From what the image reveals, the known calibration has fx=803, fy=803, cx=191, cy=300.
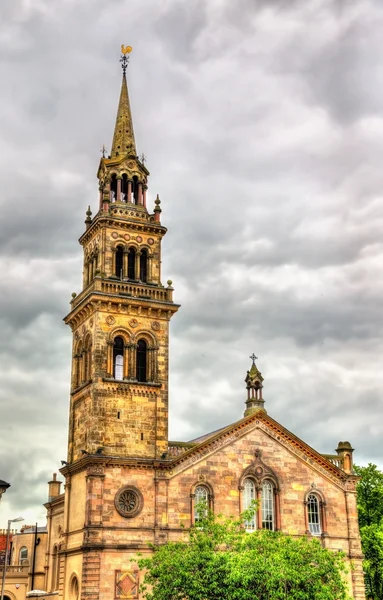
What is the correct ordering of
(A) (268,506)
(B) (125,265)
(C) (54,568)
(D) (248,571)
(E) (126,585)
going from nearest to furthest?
(D) (248,571) → (E) (126,585) → (A) (268,506) → (B) (125,265) → (C) (54,568)

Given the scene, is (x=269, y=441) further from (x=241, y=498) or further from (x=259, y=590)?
(x=259, y=590)

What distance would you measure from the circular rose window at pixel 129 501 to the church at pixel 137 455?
0.06m

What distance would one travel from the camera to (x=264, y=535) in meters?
41.8

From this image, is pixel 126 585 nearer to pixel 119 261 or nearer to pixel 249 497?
pixel 249 497

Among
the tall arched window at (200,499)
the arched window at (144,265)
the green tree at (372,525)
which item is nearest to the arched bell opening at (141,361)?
the arched window at (144,265)

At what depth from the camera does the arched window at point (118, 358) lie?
53013 mm

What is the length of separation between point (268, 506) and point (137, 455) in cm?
954

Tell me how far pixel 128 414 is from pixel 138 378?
113 inches

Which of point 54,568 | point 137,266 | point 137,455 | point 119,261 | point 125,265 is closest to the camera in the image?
point 137,455

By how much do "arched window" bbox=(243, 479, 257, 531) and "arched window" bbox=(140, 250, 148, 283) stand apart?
616 inches

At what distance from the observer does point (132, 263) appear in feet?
186

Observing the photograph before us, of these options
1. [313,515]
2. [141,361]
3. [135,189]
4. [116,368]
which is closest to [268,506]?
[313,515]

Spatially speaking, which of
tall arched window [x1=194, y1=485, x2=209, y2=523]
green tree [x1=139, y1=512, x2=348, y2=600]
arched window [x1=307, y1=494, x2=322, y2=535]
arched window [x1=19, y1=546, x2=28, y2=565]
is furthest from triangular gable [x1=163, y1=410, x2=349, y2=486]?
arched window [x1=19, y1=546, x2=28, y2=565]

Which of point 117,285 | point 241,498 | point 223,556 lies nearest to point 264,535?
point 223,556
